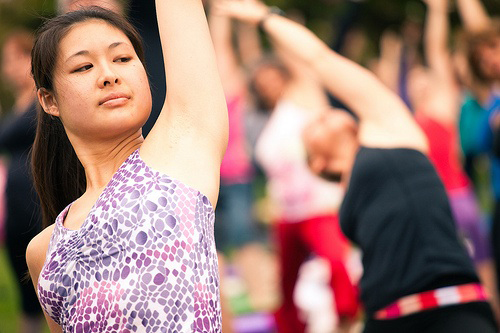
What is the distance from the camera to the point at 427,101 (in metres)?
7.21

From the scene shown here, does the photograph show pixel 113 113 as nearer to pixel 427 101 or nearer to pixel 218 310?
pixel 218 310

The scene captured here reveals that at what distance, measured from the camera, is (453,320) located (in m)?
3.17

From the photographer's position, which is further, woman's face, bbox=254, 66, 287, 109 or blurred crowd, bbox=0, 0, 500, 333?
woman's face, bbox=254, 66, 287, 109

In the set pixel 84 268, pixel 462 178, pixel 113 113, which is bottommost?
pixel 462 178

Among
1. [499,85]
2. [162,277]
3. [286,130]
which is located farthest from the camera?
[286,130]

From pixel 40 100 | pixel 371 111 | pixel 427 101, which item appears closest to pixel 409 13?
pixel 427 101

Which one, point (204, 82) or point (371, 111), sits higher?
point (204, 82)

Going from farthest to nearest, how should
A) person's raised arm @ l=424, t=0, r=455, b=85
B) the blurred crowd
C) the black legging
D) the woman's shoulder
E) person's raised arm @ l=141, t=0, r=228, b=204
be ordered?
person's raised arm @ l=424, t=0, r=455, b=85
the blurred crowd
the black legging
the woman's shoulder
person's raised arm @ l=141, t=0, r=228, b=204

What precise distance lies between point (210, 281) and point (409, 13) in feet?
83.7

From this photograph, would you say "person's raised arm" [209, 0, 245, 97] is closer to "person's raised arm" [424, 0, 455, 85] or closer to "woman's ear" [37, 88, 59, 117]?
"person's raised arm" [424, 0, 455, 85]

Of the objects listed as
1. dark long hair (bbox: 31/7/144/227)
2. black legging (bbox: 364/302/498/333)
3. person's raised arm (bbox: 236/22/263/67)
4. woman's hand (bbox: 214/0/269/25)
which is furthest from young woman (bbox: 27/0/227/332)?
person's raised arm (bbox: 236/22/263/67)

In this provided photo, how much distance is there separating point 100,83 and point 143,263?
0.43m

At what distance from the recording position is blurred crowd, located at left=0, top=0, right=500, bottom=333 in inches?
201

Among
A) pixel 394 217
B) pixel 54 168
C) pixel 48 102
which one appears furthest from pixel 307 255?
pixel 48 102
